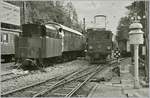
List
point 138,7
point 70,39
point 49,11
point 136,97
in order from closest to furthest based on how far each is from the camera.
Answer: point 136,97 → point 138,7 → point 70,39 → point 49,11

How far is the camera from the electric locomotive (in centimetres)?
2608

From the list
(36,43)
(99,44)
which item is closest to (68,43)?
(99,44)

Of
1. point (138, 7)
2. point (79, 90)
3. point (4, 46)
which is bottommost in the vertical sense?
point (79, 90)

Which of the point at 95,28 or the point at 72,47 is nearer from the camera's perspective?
the point at 95,28

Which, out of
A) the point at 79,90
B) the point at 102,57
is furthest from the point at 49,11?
the point at 79,90

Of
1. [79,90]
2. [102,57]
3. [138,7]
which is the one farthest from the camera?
[102,57]

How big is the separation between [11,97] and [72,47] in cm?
2052

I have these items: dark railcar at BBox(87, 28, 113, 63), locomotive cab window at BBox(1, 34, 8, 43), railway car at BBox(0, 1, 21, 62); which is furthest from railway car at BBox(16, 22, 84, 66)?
dark railcar at BBox(87, 28, 113, 63)

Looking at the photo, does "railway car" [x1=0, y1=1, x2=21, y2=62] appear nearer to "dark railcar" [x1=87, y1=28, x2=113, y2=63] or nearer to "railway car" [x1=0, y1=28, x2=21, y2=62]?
"railway car" [x1=0, y1=28, x2=21, y2=62]

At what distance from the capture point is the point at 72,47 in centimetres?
3044

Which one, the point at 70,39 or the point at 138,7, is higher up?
the point at 138,7

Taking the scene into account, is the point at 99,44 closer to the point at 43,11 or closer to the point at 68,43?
the point at 68,43

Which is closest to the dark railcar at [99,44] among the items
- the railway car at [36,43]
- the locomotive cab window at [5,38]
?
the railway car at [36,43]

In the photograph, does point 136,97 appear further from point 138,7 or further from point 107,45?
point 107,45
